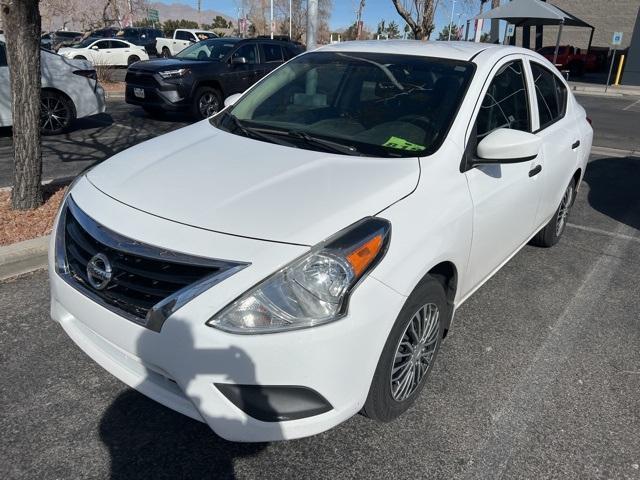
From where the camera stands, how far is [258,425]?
1.96 metres

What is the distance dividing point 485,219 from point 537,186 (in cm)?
95

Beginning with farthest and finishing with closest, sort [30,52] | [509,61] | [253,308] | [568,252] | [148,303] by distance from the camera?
1. [568,252]
2. [30,52]
3. [509,61]
4. [148,303]
5. [253,308]

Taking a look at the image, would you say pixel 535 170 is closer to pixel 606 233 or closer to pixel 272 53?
pixel 606 233

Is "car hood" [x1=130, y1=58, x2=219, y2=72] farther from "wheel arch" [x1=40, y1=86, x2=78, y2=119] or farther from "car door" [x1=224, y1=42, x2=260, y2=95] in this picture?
"wheel arch" [x1=40, y1=86, x2=78, y2=119]

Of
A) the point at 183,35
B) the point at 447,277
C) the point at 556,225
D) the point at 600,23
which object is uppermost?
the point at 600,23

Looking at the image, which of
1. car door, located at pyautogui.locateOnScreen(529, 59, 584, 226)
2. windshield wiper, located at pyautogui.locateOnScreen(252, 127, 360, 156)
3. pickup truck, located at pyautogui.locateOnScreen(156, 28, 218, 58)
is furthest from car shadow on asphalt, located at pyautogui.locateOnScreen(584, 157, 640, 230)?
pickup truck, located at pyautogui.locateOnScreen(156, 28, 218, 58)

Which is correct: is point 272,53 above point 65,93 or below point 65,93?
above

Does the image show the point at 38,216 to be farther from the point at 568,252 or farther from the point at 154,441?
the point at 568,252

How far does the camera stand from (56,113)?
868 centimetres

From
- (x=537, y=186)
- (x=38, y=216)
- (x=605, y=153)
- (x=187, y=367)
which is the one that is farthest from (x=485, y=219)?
(x=605, y=153)

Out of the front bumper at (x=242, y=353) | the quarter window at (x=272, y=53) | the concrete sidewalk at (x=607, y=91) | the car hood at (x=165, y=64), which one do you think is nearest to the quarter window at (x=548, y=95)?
the front bumper at (x=242, y=353)

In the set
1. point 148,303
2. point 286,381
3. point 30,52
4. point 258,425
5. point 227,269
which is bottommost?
point 258,425

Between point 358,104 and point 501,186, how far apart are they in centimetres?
100

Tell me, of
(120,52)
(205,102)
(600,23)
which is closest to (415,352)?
(205,102)
